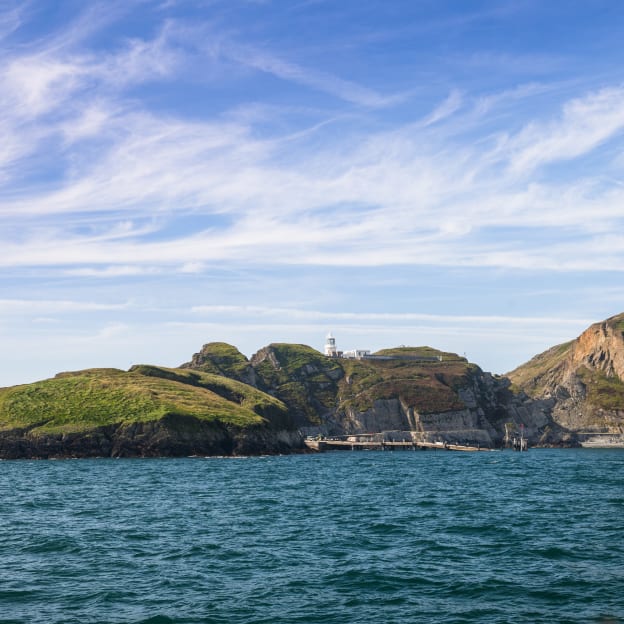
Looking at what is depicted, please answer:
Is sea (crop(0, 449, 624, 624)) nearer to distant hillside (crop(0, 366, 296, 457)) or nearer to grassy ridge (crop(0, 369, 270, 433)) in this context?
distant hillside (crop(0, 366, 296, 457))

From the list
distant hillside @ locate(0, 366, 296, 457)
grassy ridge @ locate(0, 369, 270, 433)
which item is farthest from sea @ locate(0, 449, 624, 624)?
grassy ridge @ locate(0, 369, 270, 433)

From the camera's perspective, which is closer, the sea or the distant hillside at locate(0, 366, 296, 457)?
the sea

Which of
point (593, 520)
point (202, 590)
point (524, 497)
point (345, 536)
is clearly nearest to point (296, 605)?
point (202, 590)

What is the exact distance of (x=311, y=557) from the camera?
40.7m

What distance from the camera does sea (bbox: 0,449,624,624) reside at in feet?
97.8

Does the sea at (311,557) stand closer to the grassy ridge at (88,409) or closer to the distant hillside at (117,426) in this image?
the distant hillside at (117,426)

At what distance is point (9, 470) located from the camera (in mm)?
124188

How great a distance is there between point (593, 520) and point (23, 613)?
41.6 metres

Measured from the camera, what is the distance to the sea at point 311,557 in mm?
29797

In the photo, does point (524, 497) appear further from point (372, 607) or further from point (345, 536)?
point (372, 607)

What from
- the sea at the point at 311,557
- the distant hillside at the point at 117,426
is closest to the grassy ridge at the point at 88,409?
the distant hillside at the point at 117,426

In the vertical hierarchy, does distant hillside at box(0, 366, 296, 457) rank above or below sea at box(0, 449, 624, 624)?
above

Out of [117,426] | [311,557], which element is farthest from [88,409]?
[311,557]

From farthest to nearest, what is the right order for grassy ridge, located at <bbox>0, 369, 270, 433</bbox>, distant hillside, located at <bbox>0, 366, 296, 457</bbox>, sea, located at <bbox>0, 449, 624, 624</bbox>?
grassy ridge, located at <bbox>0, 369, 270, 433</bbox> → distant hillside, located at <bbox>0, 366, 296, 457</bbox> → sea, located at <bbox>0, 449, 624, 624</bbox>
